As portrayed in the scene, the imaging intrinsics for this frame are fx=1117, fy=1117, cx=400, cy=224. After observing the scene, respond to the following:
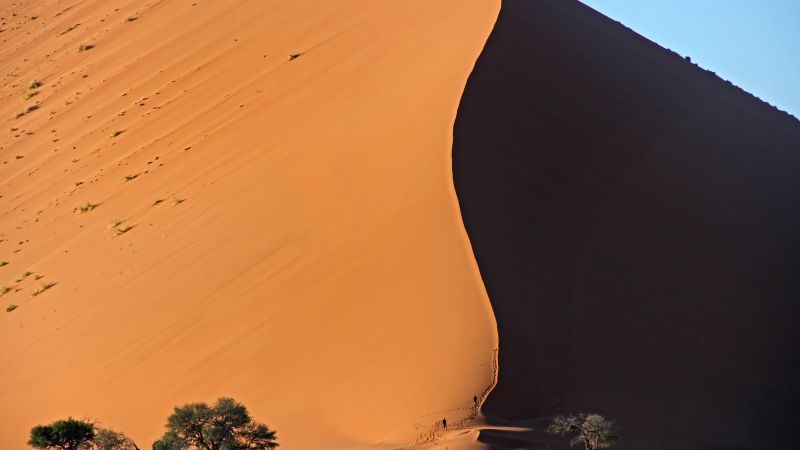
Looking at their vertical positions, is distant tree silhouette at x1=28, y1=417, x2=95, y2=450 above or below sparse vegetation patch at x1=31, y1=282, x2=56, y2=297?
below

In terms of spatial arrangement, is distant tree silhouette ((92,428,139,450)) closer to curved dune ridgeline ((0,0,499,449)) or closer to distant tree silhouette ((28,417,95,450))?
distant tree silhouette ((28,417,95,450))

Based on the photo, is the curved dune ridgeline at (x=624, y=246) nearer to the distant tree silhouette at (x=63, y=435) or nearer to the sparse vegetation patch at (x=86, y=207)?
the distant tree silhouette at (x=63, y=435)

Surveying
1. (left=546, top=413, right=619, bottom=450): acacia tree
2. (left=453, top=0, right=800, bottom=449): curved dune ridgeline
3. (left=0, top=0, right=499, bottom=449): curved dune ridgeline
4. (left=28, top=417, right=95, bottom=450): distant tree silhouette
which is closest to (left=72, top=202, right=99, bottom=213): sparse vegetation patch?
(left=0, top=0, right=499, bottom=449): curved dune ridgeline

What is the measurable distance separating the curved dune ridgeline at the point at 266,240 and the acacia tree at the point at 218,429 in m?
0.61

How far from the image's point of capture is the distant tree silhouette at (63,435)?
1366cm

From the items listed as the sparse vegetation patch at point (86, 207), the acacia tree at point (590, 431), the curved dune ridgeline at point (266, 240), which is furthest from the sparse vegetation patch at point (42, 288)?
the acacia tree at point (590, 431)

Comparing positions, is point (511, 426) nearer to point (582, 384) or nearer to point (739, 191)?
point (582, 384)

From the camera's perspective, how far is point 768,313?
1686cm

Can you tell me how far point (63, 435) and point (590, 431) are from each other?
641cm

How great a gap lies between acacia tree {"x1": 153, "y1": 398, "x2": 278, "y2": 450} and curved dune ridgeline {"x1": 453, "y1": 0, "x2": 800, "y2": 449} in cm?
276

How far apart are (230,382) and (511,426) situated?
13.9 feet

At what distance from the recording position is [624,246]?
1675 cm

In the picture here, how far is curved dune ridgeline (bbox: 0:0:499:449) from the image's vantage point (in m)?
14.0

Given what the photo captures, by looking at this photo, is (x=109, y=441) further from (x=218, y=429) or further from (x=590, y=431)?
(x=590, y=431)
